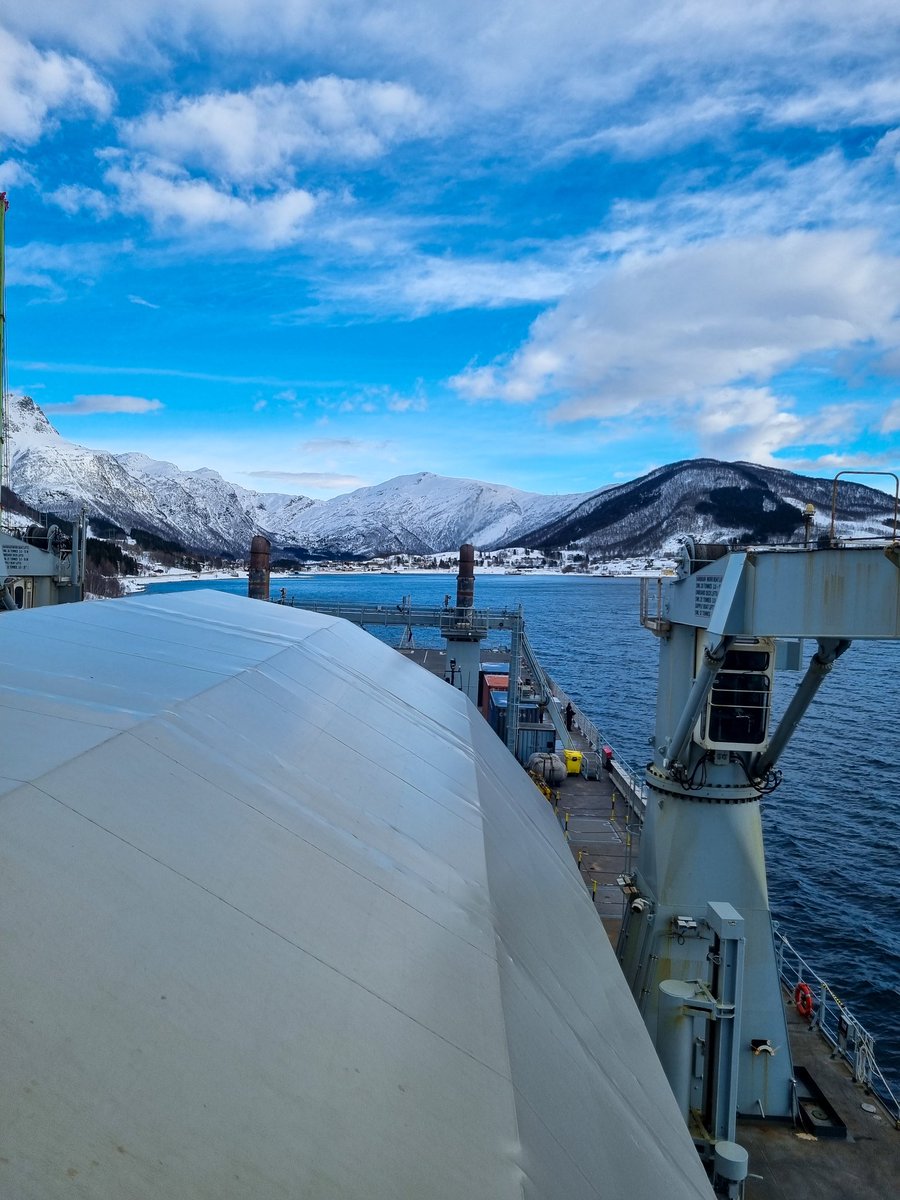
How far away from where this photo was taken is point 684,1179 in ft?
16.2

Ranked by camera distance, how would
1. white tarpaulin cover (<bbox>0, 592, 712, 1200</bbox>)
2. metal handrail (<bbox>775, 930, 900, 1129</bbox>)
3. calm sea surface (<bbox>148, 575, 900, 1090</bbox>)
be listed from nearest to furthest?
white tarpaulin cover (<bbox>0, 592, 712, 1200</bbox>) < metal handrail (<bbox>775, 930, 900, 1129</bbox>) < calm sea surface (<bbox>148, 575, 900, 1090</bbox>)

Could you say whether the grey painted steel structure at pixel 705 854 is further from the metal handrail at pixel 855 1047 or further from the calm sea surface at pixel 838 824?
the calm sea surface at pixel 838 824

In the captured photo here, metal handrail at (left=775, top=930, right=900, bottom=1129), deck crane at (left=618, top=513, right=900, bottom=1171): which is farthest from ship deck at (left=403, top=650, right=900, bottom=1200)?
deck crane at (left=618, top=513, right=900, bottom=1171)

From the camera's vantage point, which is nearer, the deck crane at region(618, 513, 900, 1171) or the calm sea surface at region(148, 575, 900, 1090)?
the deck crane at region(618, 513, 900, 1171)

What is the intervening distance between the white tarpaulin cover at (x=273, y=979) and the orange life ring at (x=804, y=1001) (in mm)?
14490

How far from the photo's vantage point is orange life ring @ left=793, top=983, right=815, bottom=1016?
1866 centimetres

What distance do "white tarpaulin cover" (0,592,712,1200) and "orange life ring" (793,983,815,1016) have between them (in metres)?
14.5

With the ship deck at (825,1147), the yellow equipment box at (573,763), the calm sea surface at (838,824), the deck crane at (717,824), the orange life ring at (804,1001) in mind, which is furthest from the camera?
the yellow equipment box at (573,763)

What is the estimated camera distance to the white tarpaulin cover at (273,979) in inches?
117

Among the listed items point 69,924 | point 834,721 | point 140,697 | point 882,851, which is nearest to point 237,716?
point 140,697

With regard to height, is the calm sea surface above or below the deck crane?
below

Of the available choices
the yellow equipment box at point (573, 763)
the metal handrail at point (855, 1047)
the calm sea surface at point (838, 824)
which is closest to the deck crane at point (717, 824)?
the metal handrail at point (855, 1047)

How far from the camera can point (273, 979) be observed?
389 centimetres

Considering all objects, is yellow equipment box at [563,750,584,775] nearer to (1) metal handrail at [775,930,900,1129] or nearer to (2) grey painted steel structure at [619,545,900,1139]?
(1) metal handrail at [775,930,900,1129]
